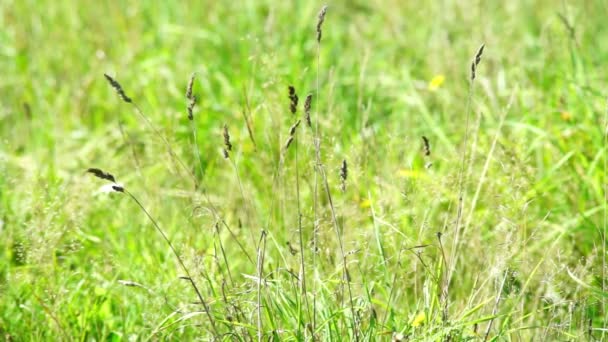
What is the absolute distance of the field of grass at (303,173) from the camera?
210cm

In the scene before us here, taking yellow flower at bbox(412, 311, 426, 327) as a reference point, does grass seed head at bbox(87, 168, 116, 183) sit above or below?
above

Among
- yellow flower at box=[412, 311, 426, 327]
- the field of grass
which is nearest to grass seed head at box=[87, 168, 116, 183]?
the field of grass

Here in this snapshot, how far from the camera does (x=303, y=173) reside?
8.45 feet

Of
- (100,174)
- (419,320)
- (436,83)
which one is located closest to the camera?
(100,174)

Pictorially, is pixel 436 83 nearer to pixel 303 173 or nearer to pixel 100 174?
pixel 303 173

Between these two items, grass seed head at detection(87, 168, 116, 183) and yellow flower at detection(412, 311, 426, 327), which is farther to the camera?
yellow flower at detection(412, 311, 426, 327)

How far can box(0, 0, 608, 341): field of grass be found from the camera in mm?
2100

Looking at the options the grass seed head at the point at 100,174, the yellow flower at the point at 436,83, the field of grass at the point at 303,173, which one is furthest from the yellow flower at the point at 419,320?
the yellow flower at the point at 436,83

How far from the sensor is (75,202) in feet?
8.30

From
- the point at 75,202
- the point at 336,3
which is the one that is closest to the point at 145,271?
the point at 75,202

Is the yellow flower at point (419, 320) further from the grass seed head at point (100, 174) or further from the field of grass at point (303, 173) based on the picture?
the grass seed head at point (100, 174)

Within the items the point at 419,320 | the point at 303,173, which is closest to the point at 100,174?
the point at 419,320

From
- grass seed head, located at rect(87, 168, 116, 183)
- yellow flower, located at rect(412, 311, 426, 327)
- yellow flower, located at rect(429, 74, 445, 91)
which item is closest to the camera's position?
grass seed head, located at rect(87, 168, 116, 183)

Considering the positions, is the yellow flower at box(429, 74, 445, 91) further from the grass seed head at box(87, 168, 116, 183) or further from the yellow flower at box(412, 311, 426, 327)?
the grass seed head at box(87, 168, 116, 183)
